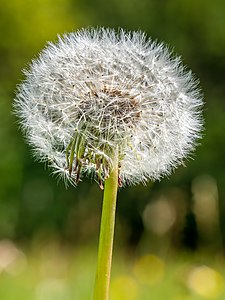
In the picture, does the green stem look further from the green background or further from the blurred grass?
the green background

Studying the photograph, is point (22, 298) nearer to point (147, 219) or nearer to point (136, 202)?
point (147, 219)

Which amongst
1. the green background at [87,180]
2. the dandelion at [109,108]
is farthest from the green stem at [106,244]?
the green background at [87,180]

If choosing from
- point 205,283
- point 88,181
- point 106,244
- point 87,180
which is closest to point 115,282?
point 205,283

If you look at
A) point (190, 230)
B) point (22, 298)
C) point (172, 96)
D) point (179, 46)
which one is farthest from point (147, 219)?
point (179, 46)

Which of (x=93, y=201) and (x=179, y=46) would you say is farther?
(x=179, y=46)

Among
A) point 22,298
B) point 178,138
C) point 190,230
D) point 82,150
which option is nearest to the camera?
point 82,150

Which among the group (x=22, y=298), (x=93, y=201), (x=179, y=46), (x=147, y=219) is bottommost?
(x=22, y=298)

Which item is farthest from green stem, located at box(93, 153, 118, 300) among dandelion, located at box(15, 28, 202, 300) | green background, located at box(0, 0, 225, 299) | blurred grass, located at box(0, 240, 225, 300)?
green background, located at box(0, 0, 225, 299)

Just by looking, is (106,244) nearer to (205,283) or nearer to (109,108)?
(109,108)
